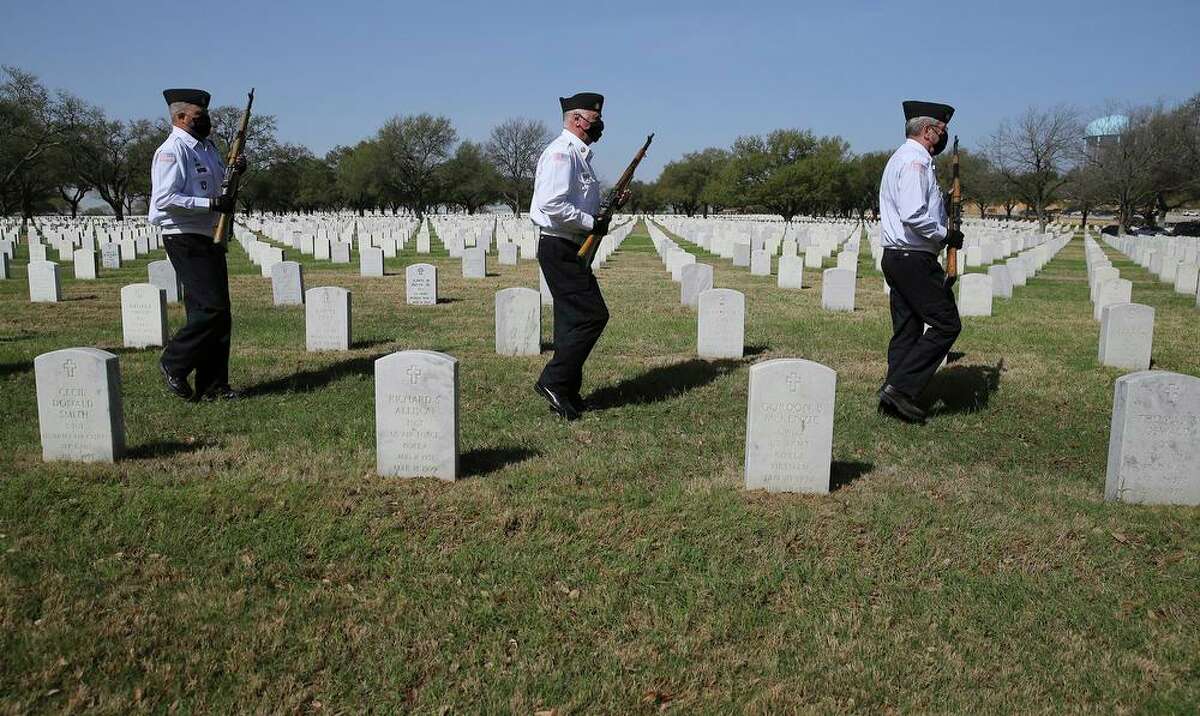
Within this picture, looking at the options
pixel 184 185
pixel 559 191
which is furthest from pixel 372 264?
pixel 559 191

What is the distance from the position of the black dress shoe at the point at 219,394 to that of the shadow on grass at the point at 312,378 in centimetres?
14

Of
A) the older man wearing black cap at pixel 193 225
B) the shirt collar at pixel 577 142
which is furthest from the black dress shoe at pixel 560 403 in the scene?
the older man wearing black cap at pixel 193 225

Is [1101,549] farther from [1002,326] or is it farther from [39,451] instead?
[1002,326]

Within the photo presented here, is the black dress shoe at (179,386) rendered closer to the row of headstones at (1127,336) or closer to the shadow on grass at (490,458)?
the shadow on grass at (490,458)

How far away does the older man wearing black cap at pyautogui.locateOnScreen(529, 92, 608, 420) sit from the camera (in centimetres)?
639

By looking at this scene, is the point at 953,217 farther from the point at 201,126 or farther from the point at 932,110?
the point at 201,126

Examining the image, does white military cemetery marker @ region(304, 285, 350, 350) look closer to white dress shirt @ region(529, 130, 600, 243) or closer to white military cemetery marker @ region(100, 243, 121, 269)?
white dress shirt @ region(529, 130, 600, 243)

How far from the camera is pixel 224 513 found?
15.6 ft

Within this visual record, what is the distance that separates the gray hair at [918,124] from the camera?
6.56 m

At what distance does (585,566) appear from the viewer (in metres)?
4.27

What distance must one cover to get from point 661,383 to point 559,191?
255 cm

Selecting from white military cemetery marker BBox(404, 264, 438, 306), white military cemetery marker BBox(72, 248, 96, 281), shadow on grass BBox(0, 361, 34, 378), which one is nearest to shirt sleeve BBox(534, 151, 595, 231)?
shadow on grass BBox(0, 361, 34, 378)

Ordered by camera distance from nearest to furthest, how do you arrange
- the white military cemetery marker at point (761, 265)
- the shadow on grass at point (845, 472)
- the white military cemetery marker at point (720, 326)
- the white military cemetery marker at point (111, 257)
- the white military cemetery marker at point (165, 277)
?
the shadow on grass at point (845, 472), the white military cemetery marker at point (720, 326), the white military cemetery marker at point (165, 277), the white military cemetery marker at point (761, 265), the white military cemetery marker at point (111, 257)

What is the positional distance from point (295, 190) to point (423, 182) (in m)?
11.8
